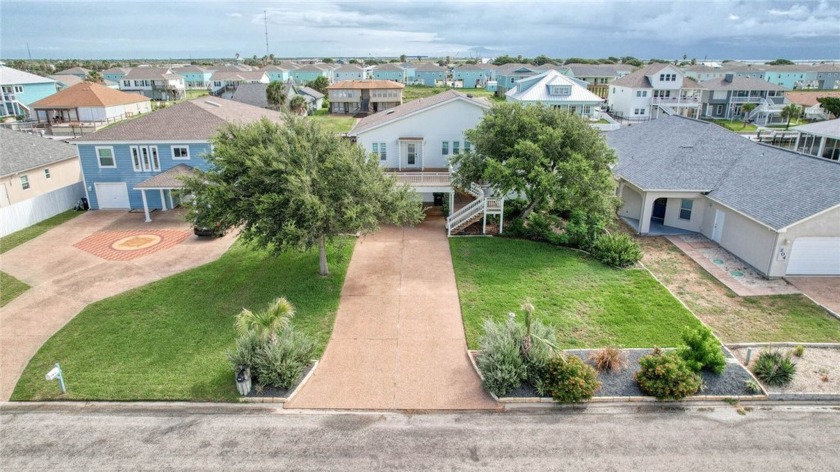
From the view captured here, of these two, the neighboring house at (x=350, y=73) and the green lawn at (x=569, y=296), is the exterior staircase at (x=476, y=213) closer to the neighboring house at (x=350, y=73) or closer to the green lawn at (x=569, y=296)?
the green lawn at (x=569, y=296)

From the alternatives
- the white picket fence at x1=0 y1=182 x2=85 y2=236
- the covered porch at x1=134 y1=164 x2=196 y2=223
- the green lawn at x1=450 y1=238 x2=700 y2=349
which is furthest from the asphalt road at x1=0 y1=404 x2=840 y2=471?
the white picket fence at x1=0 y1=182 x2=85 y2=236

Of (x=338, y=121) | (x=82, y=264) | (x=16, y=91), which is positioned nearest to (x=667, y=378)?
(x=82, y=264)

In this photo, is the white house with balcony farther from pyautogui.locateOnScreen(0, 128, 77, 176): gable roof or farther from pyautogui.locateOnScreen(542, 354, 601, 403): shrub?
pyautogui.locateOnScreen(0, 128, 77, 176): gable roof

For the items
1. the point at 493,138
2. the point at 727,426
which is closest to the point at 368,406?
the point at 727,426

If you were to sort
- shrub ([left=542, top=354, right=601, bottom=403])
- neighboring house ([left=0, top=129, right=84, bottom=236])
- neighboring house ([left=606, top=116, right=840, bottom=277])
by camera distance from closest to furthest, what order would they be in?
shrub ([left=542, top=354, right=601, bottom=403]) < neighboring house ([left=606, top=116, right=840, bottom=277]) < neighboring house ([left=0, top=129, right=84, bottom=236])

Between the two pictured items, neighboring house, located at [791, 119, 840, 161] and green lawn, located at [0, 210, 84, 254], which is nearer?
green lawn, located at [0, 210, 84, 254]

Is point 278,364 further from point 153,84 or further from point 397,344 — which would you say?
point 153,84

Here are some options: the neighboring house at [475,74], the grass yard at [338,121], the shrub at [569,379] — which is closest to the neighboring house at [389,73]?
the neighboring house at [475,74]
